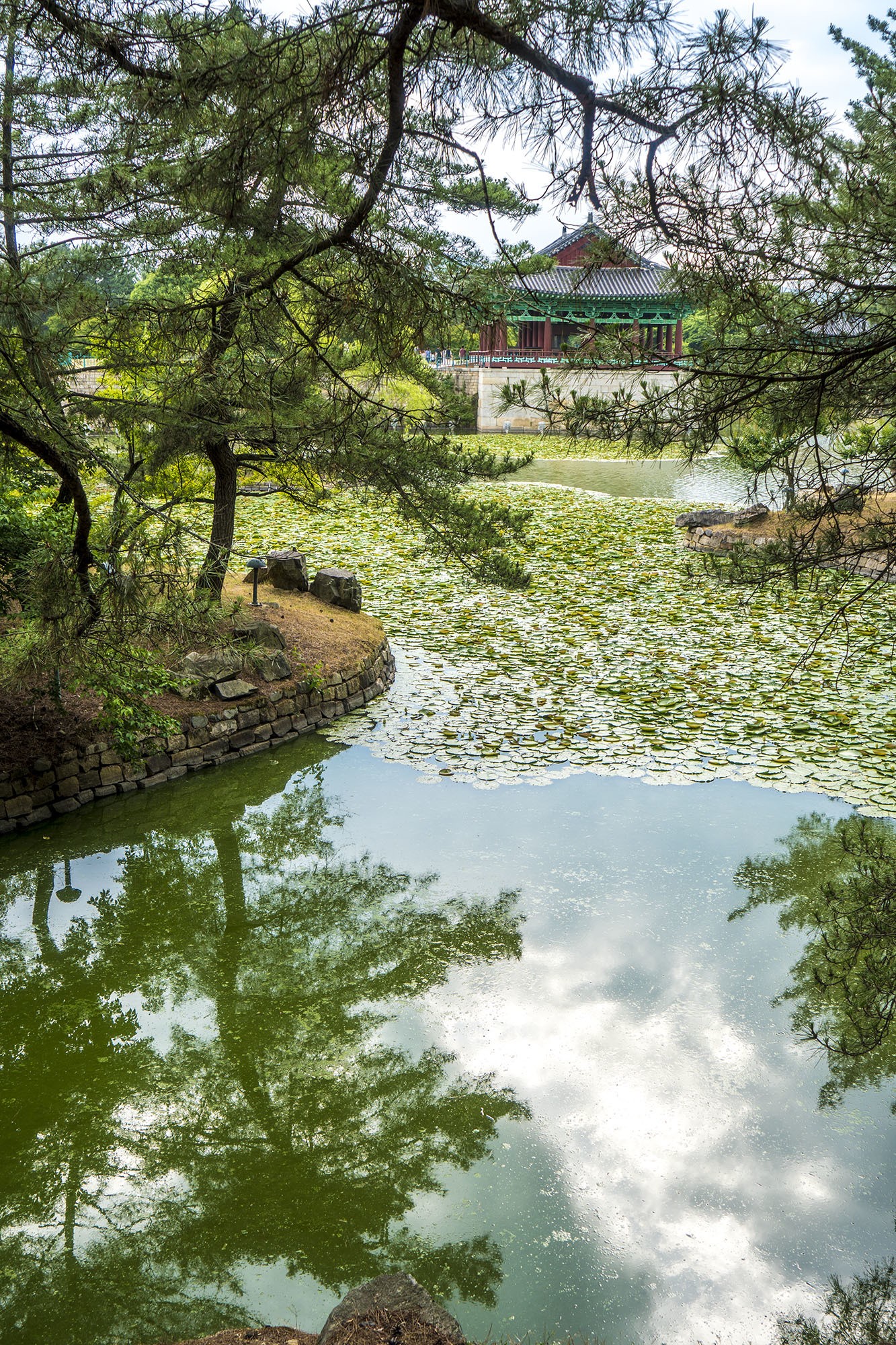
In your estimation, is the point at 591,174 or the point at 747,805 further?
the point at 747,805

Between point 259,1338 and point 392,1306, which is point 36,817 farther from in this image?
point 392,1306

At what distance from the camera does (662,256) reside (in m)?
2.64

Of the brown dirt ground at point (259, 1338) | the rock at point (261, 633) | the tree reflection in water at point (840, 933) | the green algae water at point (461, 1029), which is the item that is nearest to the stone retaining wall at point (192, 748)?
the green algae water at point (461, 1029)

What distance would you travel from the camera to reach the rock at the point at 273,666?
6621 millimetres

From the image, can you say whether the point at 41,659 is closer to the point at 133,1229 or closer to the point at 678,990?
the point at 133,1229

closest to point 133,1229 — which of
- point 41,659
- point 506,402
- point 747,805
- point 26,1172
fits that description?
point 26,1172

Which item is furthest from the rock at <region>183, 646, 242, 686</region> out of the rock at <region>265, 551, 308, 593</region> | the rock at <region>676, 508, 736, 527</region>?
the rock at <region>676, 508, 736, 527</region>

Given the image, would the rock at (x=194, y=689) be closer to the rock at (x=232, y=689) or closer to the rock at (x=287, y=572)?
the rock at (x=232, y=689)

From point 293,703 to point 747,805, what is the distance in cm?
312

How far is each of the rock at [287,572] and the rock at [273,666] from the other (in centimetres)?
195

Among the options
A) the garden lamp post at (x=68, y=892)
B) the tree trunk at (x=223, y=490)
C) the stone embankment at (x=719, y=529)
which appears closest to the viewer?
the garden lamp post at (x=68, y=892)

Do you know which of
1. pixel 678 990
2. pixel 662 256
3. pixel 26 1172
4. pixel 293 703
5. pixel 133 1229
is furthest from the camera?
pixel 293 703

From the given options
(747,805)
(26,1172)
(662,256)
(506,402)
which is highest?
(662,256)

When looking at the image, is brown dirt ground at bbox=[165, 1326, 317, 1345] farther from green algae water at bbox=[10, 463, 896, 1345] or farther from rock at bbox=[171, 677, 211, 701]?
rock at bbox=[171, 677, 211, 701]
